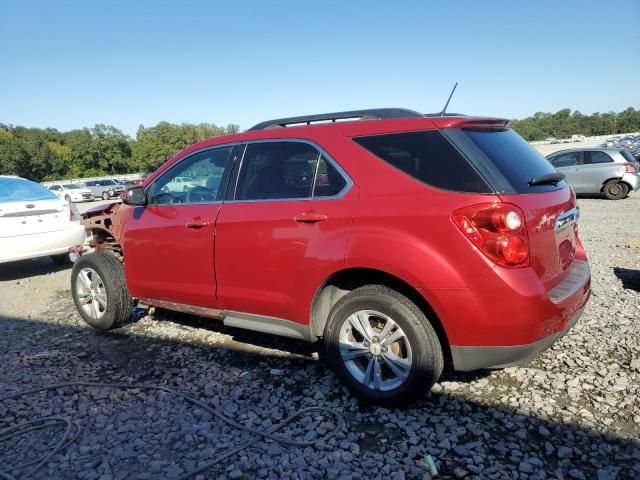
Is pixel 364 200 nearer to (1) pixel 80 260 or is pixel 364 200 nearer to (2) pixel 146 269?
(2) pixel 146 269

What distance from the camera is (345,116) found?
11.0ft

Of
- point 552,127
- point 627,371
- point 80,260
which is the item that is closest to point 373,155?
point 627,371

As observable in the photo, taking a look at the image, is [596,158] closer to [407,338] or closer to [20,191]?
[407,338]

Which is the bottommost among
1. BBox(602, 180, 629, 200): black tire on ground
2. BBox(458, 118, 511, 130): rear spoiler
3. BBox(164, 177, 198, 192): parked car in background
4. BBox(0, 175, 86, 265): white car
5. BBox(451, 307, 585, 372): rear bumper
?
BBox(602, 180, 629, 200): black tire on ground

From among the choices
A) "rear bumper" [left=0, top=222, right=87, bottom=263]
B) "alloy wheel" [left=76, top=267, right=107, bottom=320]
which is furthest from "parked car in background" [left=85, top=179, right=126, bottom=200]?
"alloy wheel" [left=76, top=267, right=107, bottom=320]

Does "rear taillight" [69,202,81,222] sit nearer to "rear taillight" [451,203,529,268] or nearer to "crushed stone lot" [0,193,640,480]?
"crushed stone lot" [0,193,640,480]

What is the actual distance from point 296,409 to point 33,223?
573 centimetres

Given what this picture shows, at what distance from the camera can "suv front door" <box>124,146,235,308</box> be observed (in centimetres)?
372

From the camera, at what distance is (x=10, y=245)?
21.4 ft

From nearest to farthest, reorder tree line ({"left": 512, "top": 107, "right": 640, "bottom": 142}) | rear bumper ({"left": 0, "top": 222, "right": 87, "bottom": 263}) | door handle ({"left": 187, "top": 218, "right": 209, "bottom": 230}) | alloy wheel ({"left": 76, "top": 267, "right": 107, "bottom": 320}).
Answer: door handle ({"left": 187, "top": 218, "right": 209, "bottom": 230}) → alloy wheel ({"left": 76, "top": 267, "right": 107, "bottom": 320}) → rear bumper ({"left": 0, "top": 222, "right": 87, "bottom": 263}) → tree line ({"left": 512, "top": 107, "right": 640, "bottom": 142})

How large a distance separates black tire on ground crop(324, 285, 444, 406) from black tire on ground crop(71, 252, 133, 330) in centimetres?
250

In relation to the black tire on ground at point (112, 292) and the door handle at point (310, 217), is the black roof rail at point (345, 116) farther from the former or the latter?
the black tire on ground at point (112, 292)

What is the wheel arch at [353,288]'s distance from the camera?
2.87 m

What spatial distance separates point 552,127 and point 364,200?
9884cm
